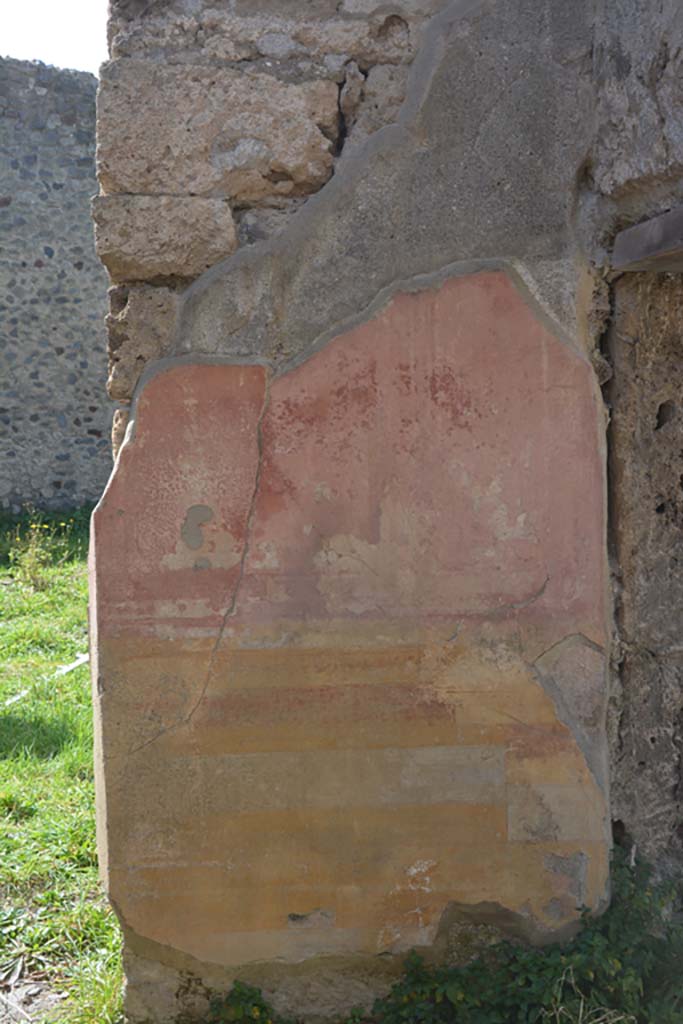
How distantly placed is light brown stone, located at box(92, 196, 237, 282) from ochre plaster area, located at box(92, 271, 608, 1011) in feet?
0.91

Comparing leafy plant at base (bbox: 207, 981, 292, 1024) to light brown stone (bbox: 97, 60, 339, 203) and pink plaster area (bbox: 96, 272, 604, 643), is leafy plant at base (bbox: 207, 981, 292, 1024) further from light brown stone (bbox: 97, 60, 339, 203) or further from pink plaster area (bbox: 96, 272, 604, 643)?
light brown stone (bbox: 97, 60, 339, 203)

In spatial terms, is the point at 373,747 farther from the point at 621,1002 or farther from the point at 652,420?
the point at 652,420

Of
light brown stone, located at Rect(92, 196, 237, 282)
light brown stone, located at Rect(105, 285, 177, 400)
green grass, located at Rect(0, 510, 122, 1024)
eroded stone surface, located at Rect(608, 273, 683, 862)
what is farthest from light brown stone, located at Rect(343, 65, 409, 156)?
green grass, located at Rect(0, 510, 122, 1024)

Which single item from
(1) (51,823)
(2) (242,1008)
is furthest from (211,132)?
(1) (51,823)

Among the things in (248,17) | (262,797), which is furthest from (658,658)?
(248,17)

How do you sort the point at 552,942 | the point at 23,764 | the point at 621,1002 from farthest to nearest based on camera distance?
the point at 23,764
the point at 552,942
the point at 621,1002

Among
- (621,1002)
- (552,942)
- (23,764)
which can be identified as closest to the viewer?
(621,1002)

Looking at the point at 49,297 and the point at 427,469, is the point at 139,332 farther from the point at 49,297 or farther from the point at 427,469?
the point at 49,297

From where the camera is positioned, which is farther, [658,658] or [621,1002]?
[658,658]

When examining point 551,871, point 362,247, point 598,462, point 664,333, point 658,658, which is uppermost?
point 362,247

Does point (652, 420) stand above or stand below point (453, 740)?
above

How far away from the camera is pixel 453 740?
2.62 m

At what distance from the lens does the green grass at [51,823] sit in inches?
116

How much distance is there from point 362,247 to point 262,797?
137cm
